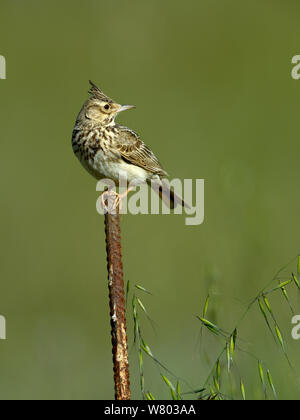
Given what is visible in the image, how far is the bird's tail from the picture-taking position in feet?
18.5

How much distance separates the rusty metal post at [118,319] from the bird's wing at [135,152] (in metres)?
2.53

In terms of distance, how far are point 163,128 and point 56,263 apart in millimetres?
2937

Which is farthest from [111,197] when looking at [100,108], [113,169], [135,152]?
[100,108]

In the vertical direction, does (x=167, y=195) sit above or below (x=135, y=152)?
below

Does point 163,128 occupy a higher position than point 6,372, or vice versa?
point 163,128

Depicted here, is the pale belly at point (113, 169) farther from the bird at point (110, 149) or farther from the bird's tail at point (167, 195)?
the bird's tail at point (167, 195)

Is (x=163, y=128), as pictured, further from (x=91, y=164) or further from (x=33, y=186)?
(x=91, y=164)

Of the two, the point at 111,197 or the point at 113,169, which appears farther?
the point at 113,169

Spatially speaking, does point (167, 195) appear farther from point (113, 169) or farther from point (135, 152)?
point (113, 169)

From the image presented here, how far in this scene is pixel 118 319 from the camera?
2.78 m

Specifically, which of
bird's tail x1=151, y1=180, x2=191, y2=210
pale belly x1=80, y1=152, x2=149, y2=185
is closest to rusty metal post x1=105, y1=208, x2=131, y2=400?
pale belly x1=80, y1=152, x2=149, y2=185

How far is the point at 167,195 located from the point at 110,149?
0.54 metres
